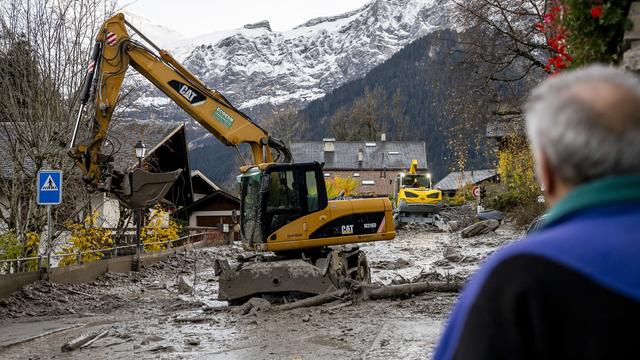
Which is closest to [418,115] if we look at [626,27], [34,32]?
[34,32]

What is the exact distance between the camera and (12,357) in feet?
31.7

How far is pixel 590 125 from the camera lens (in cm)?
162

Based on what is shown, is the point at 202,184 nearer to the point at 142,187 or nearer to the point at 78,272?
the point at 78,272

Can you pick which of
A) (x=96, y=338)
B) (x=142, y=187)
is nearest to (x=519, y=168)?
(x=142, y=187)

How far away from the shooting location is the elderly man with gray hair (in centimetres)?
154

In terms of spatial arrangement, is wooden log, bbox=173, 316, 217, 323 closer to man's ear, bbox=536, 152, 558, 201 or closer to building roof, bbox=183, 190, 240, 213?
man's ear, bbox=536, 152, 558, 201

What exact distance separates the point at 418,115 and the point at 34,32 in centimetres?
11143

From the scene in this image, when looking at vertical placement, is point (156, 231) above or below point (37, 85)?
below

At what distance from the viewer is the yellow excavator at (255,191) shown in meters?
13.2

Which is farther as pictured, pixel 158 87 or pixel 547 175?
pixel 158 87

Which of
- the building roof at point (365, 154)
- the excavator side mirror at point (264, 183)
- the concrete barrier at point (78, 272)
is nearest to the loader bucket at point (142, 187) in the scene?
the excavator side mirror at point (264, 183)

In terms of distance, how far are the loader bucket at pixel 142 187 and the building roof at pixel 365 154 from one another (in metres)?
64.5

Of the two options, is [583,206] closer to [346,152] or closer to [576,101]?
[576,101]

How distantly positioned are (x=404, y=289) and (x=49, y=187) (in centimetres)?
729
